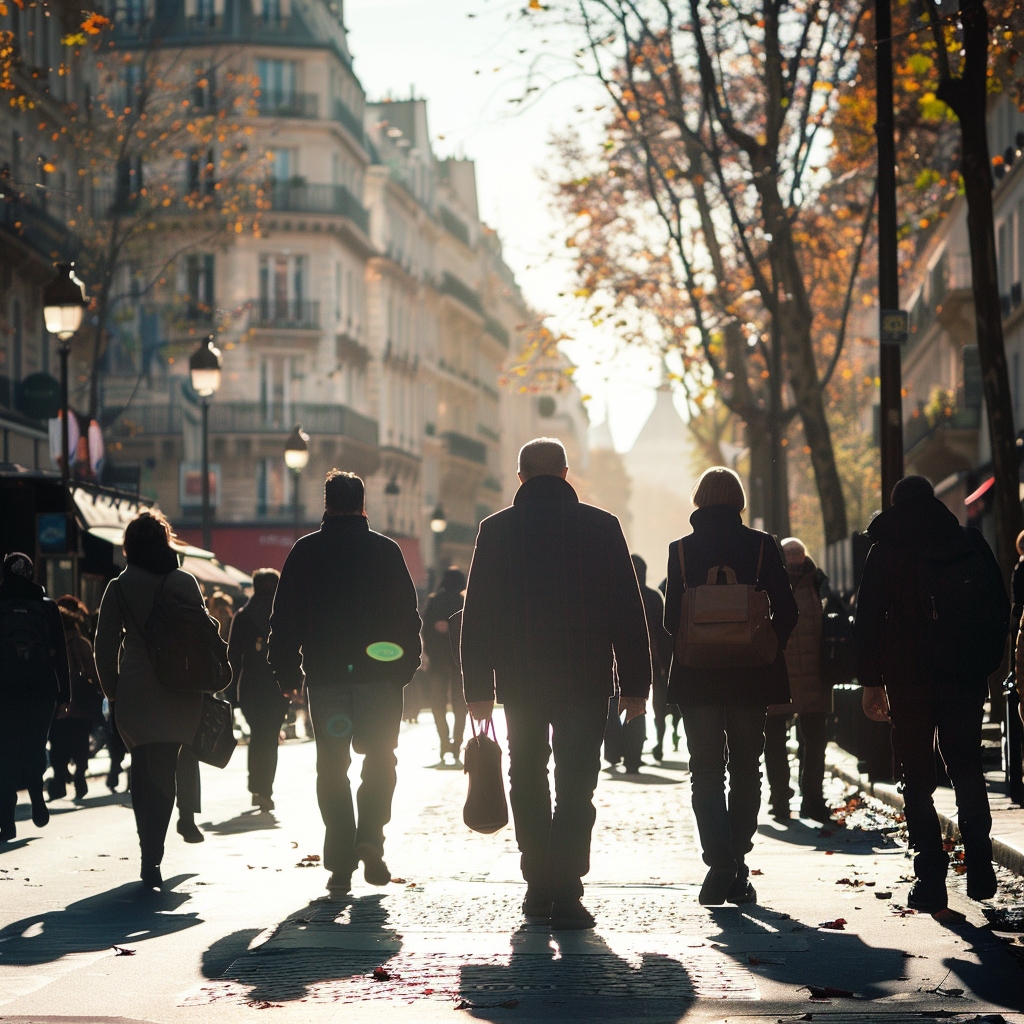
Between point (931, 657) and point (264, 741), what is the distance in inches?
286

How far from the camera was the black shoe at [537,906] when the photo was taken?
29.1 ft

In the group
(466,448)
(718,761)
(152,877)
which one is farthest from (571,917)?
(466,448)

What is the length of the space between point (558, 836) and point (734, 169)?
99.7ft

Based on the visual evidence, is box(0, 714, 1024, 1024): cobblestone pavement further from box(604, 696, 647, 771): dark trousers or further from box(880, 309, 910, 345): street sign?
box(880, 309, 910, 345): street sign

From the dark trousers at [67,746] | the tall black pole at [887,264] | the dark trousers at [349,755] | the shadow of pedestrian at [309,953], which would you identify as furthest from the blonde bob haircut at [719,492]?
the tall black pole at [887,264]

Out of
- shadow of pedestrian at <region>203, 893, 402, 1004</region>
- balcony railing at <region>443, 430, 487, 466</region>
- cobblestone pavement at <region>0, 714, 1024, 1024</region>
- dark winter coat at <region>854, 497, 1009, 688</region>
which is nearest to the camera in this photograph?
cobblestone pavement at <region>0, 714, 1024, 1024</region>

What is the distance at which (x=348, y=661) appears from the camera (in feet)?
32.7

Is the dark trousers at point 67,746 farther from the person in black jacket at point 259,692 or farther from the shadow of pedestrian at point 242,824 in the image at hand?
the shadow of pedestrian at point 242,824

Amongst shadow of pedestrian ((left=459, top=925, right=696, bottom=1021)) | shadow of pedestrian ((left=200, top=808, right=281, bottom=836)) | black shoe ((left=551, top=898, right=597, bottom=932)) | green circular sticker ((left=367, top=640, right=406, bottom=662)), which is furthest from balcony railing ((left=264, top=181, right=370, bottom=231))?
shadow of pedestrian ((left=459, top=925, right=696, bottom=1021))

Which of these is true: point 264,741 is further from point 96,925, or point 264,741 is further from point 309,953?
point 309,953

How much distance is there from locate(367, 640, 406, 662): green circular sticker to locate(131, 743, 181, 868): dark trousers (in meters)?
1.28

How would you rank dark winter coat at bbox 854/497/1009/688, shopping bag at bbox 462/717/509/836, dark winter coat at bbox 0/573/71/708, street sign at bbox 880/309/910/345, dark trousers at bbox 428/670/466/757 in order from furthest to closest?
dark trousers at bbox 428/670/466/757 < street sign at bbox 880/309/910/345 < dark winter coat at bbox 0/573/71/708 < dark winter coat at bbox 854/497/1009/688 < shopping bag at bbox 462/717/509/836

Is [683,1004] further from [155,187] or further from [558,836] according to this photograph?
[155,187]

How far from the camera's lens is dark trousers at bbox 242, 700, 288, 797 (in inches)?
601
